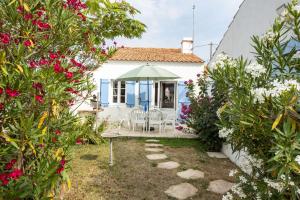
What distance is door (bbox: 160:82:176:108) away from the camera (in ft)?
47.8

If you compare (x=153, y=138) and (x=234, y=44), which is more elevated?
(x=234, y=44)

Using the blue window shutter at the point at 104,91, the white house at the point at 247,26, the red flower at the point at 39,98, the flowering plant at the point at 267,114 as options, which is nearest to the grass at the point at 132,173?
the white house at the point at 247,26

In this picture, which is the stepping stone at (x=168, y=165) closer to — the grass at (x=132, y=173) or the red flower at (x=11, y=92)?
the grass at (x=132, y=173)

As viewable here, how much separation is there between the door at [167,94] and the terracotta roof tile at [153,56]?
5.27 feet

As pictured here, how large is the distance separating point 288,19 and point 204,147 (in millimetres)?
5418

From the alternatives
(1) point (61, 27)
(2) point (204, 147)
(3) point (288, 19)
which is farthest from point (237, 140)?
(2) point (204, 147)

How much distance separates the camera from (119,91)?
1398cm

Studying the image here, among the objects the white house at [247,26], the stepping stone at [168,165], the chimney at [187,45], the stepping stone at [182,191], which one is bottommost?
the stepping stone at [182,191]

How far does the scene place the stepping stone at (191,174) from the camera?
16.1ft

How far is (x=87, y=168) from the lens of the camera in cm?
529

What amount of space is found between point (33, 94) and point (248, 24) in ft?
Result: 18.6

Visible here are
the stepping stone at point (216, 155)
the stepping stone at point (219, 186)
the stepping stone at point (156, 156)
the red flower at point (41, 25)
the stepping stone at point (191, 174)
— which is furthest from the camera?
the stepping stone at point (216, 155)

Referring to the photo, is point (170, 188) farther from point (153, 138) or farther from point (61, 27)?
point (153, 138)

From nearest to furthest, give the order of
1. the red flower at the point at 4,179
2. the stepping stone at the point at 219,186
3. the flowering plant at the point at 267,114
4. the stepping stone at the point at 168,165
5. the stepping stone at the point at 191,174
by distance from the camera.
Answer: the flowering plant at the point at 267,114 < the red flower at the point at 4,179 < the stepping stone at the point at 219,186 < the stepping stone at the point at 191,174 < the stepping stone at the point at 168,165
